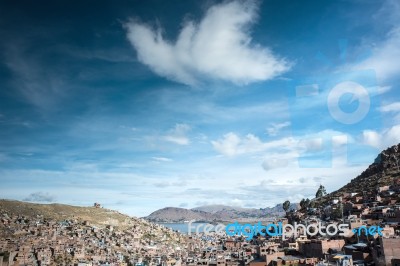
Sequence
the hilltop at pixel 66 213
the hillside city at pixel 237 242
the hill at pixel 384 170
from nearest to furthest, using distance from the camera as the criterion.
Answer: the hillside city at pixel 237 242
the hill at pixel 384 170
the hilltop at pixel 66 213

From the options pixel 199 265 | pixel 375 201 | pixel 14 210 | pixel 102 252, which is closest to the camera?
pixel 199 265

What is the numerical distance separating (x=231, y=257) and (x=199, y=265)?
7653 mm

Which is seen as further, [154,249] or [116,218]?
[116,218]

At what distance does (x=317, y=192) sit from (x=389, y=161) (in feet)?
89.7

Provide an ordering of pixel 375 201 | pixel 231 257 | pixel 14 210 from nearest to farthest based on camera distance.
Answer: pixel 231 257 < pixel 375 201 < pixel 14 210

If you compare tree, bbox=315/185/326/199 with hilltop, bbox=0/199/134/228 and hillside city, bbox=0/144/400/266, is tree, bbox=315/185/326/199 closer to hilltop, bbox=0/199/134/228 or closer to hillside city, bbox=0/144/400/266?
hillside city, bbox=0/144/400/266

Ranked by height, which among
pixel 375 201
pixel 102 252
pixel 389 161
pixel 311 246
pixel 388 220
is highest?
pixel 389 161

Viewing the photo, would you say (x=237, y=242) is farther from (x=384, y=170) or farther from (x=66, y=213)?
(x=66, y=213)

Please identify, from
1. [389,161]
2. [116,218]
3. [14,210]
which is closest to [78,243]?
[14,210]

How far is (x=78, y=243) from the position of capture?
87188mm

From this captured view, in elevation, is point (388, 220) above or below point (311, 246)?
above

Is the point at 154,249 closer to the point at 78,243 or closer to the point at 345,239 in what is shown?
the point at 78,243

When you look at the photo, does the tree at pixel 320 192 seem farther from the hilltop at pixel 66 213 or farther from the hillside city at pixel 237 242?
the hilltop at pixel 66 213

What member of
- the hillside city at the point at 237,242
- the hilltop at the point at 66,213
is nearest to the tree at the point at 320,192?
the hillside city at the point at 237,242
